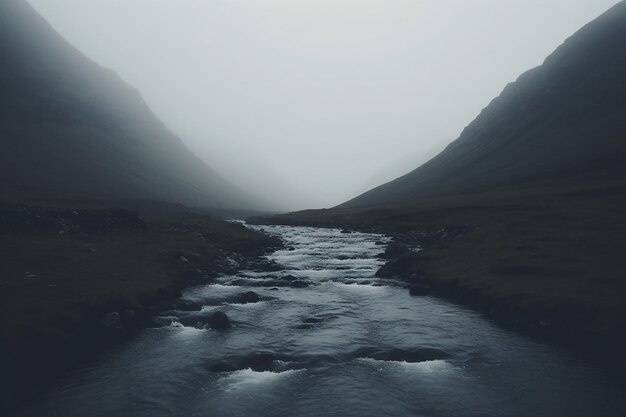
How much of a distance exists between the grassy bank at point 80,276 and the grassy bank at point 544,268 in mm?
21084

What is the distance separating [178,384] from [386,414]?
893 centimetres

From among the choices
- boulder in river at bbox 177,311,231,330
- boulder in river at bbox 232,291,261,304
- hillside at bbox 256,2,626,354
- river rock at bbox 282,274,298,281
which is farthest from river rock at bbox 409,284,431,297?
boulder in river at bbox 177,311,231,330

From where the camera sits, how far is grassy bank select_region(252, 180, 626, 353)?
989 inches

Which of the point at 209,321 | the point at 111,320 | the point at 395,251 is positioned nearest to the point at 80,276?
the point at 111,320

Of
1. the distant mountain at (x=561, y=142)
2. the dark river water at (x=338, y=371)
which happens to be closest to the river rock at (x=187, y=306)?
the dark river water at (x=338, y=371)

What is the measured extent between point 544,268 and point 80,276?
3391cm

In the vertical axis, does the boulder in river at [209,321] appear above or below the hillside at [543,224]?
below

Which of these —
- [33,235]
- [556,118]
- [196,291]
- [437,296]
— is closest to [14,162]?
[33,235]

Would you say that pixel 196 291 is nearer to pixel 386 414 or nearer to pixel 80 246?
pixel 80 246

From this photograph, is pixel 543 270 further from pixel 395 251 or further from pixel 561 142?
pixel 561 142

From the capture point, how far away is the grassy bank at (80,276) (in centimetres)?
2192

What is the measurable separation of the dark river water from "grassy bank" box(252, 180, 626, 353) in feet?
6.91

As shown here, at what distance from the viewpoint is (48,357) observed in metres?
21.5

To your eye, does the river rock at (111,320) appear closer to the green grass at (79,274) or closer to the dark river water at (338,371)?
the green grass at (79,274)
